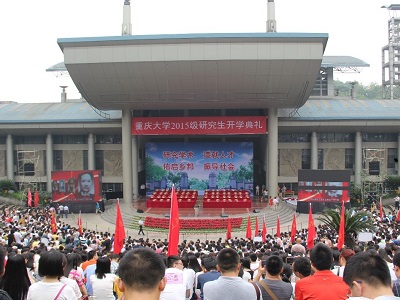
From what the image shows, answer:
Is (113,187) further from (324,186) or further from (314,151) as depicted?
(324,186)

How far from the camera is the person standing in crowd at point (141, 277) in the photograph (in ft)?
9.39

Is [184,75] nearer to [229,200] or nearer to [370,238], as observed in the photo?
[229,200]

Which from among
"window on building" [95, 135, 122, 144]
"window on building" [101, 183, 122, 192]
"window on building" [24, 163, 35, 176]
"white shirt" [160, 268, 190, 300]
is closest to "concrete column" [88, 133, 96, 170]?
"window on building" [95, 135, 122, 144]

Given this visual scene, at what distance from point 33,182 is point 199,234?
18721 millimetres

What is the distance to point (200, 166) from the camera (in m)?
36.2

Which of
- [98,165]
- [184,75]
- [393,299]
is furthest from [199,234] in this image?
[393,299]

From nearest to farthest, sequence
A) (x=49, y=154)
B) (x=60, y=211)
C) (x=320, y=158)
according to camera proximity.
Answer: (x=60, y=211), (x=320, y=158), (x=49, y=154)

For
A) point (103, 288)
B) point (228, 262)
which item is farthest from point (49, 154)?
point (228, 262)

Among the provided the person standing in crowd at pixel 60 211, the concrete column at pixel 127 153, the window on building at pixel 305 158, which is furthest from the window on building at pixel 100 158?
the window on building at pixel 305 158

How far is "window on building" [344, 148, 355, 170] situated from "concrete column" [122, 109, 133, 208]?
17.7 metres

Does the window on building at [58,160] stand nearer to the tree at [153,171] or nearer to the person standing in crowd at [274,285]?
the tree at [153,171]

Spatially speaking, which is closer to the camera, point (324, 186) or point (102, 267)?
point (102, 267)

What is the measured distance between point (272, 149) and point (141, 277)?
99.1 feet

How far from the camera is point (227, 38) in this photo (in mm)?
25812
